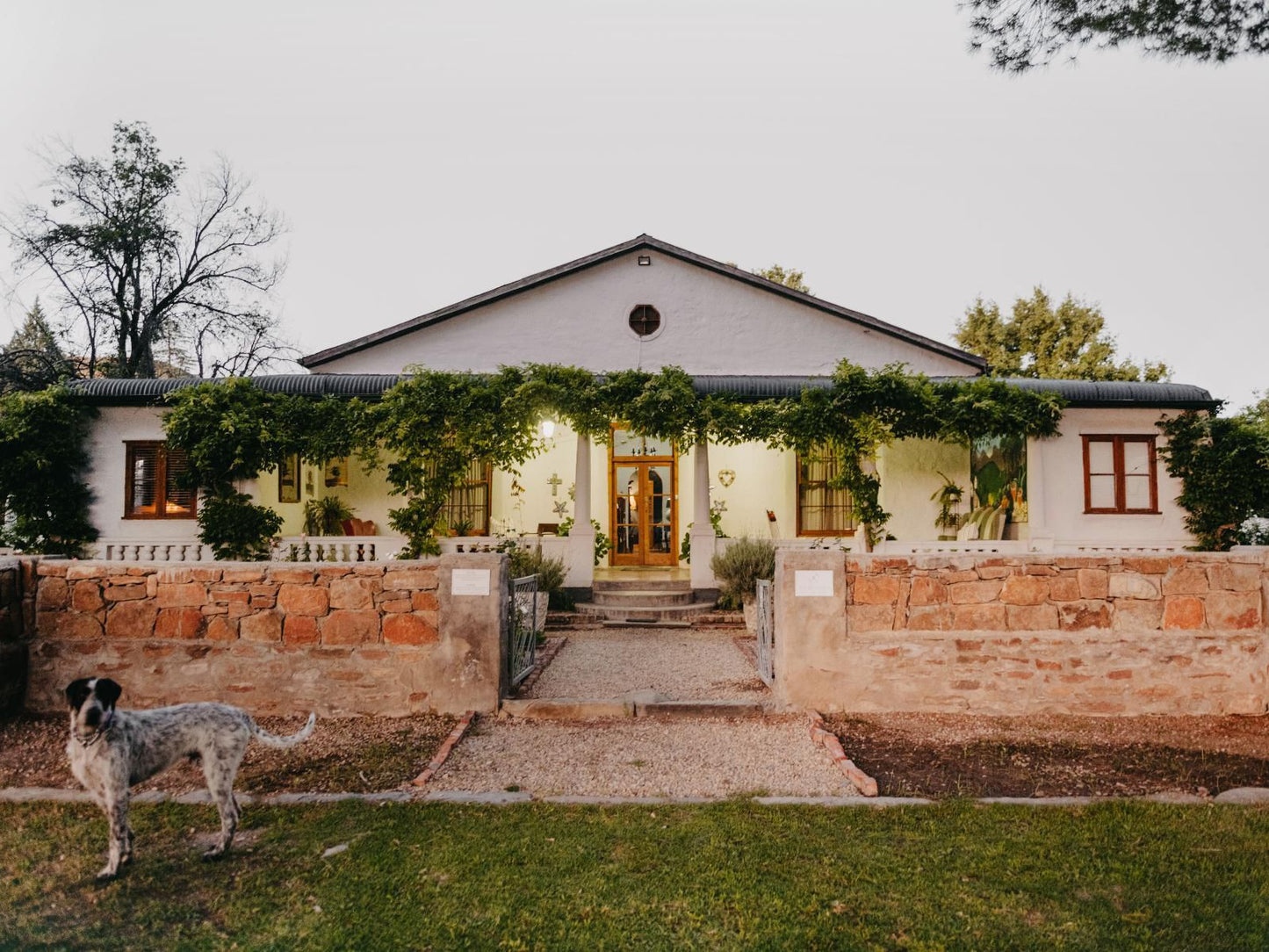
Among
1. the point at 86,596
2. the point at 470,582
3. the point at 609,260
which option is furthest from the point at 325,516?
the point at 470,582

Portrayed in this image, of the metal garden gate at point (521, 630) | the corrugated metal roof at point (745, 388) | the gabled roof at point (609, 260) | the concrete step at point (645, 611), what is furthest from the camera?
the gabled roof at point (609, 260)

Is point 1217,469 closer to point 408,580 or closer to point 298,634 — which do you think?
point 408,580

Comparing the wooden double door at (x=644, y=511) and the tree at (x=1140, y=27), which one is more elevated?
the tree at (x=1140, y=27)

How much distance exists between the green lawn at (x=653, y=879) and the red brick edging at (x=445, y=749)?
47 centimetres

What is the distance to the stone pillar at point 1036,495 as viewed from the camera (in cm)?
1211

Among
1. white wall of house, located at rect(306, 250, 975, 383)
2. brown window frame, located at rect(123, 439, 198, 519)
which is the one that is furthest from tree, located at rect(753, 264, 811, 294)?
brown window frame, located at rect(123, 439, 198, 519)

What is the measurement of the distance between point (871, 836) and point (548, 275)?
42.4ft

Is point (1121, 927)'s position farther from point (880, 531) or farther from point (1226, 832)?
point (880, 531)

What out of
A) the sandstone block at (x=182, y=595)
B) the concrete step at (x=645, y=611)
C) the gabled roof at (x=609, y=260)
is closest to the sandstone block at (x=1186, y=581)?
the concrete step at (x=645, y=611)

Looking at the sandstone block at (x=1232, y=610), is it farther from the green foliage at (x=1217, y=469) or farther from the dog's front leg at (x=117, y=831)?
the dog's front leg at (x=117, y=831)

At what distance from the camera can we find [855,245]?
24.8 metres

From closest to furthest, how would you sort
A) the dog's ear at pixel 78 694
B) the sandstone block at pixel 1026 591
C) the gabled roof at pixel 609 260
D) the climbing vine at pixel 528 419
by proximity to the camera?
the dog's ear at pixel 78 694
the sandstone block at pixel 1026 591
the climbing vine at pixel 528 419
the gabled roof at pixel 609 260

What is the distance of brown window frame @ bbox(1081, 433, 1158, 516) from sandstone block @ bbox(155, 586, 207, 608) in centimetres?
1276

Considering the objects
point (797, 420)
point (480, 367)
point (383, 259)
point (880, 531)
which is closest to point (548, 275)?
point (480, 367)
